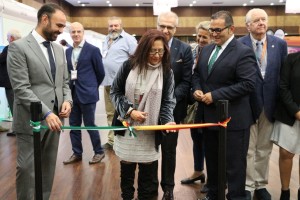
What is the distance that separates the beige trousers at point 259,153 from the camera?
2635 millimetres

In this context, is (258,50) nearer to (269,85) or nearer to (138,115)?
(269,85)

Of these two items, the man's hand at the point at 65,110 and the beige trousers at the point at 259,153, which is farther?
the beige trousers at the point at 259,153

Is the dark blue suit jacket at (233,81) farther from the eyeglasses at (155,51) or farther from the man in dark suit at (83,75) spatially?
the man in dark suit at (83,75)

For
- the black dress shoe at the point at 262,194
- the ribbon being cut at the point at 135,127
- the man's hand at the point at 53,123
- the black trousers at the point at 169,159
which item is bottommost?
the black dress shoe at the point at 262,194

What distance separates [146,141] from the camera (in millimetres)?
2197

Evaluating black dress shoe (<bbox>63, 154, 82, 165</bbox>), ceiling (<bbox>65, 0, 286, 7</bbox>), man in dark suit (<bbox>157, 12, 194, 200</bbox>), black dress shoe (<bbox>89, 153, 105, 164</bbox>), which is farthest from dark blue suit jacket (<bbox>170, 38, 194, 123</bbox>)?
ceiling (<bbox>65, 0, 286, 7</bbox>)

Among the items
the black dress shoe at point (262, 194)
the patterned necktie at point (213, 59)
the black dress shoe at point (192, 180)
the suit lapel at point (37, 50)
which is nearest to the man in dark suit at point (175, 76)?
the patterned necktie at point (213, 59)

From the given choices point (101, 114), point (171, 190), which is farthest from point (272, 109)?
point (101, 114)

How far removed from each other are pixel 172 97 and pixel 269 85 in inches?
31.1

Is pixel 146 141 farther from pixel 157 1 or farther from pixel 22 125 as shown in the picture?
pixel 157 1

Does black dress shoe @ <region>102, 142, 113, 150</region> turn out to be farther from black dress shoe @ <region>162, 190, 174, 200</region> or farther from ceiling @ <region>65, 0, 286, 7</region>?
ceiling @ <region>65, 0, 286, 7</region>

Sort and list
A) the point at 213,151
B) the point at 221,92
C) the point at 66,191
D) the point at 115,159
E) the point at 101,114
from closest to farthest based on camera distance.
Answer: the point at 221,92
the point at 213,151
the point at 66,191
the point at 115,159
the point at 101,114

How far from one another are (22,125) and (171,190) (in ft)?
4.25

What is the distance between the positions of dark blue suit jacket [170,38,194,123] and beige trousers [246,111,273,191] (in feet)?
2.02
